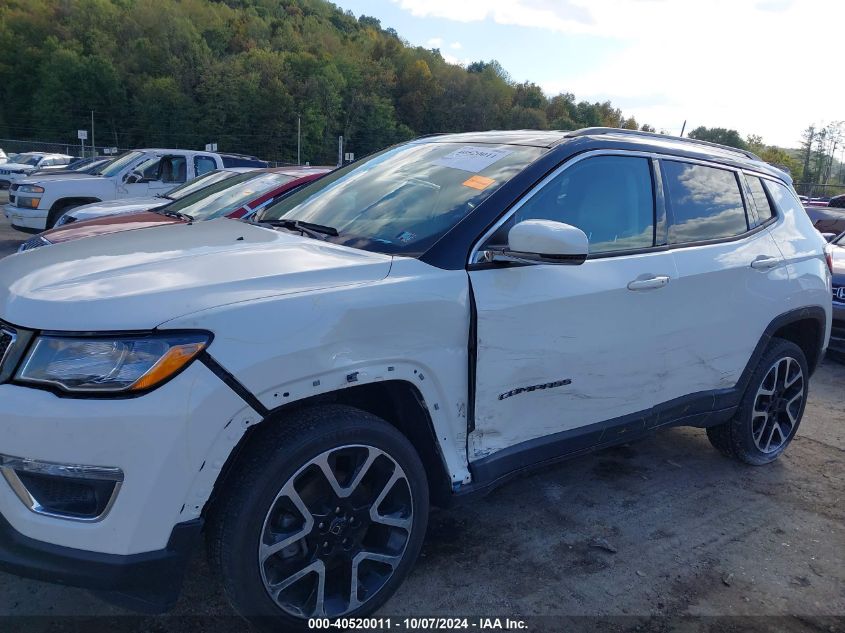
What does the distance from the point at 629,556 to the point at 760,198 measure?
89.0 inches

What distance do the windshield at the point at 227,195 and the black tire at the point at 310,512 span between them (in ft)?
16.1

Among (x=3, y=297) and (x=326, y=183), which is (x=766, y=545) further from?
(x=3, y=297)

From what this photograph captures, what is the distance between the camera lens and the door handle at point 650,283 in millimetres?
3098

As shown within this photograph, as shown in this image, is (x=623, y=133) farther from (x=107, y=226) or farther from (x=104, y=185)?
(x=104, y=185)

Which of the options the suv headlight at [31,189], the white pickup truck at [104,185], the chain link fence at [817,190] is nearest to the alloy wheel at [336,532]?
the white pickup truck at [104,185]

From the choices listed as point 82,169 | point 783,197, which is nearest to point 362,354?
point 783,197

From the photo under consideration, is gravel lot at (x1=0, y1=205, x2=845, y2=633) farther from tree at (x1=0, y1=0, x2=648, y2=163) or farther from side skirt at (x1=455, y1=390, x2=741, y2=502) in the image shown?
tree at (x1=0, y1=0, x2=648, y2=163)

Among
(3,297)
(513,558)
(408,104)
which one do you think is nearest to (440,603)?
(513,558)

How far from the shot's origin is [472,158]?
3229 millimetres

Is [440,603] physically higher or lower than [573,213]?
lower

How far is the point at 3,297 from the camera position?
225 centimetres

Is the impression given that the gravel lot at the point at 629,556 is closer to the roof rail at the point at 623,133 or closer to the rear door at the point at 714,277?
the rear door at the point at 714,277

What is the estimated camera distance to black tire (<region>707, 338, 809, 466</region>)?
3979mm

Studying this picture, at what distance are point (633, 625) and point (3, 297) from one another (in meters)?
2.56
